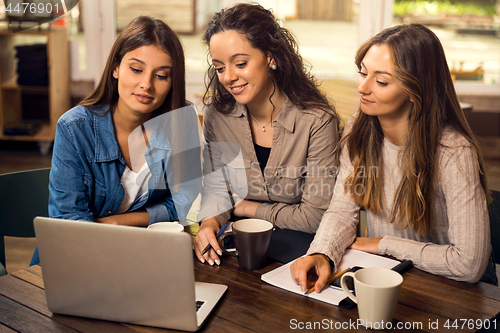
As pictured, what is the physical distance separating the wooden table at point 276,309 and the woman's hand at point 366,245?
5.4 inches

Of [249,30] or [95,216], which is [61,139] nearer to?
[95,216]

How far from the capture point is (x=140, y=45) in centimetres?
137

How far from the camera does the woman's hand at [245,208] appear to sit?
4.86ft

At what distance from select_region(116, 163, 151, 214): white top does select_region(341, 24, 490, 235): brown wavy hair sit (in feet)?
2.50

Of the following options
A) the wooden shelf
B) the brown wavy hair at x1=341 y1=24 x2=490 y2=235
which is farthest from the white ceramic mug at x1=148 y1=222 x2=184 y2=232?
the wooden shelf

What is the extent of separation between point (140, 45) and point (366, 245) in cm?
86

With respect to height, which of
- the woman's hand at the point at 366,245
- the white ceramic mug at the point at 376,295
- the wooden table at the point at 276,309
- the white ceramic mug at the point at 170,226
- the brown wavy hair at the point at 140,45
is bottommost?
the wooden table at the point at 276,309

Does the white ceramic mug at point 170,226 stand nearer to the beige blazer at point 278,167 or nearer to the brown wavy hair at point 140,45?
the beige blazer at point 278,167

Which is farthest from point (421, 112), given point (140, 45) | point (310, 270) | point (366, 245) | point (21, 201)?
point (21, 201)

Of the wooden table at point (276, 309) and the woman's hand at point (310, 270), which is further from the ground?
the woman's hand at point (310, 270)

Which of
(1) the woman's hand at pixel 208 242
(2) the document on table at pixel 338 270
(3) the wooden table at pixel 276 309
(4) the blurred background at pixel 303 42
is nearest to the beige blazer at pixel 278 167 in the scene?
(1) the woman's hand at pixel 208 242

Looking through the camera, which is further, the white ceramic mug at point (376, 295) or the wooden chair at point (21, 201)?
the wooden chair at point (21, 201)

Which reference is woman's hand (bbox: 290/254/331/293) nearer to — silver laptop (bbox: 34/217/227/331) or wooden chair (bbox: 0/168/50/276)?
silver laptop (bbox: 34/217/227/331)

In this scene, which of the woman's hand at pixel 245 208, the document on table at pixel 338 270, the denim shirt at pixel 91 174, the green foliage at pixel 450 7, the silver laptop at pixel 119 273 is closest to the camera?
the silver laptop at pixel 119 273
